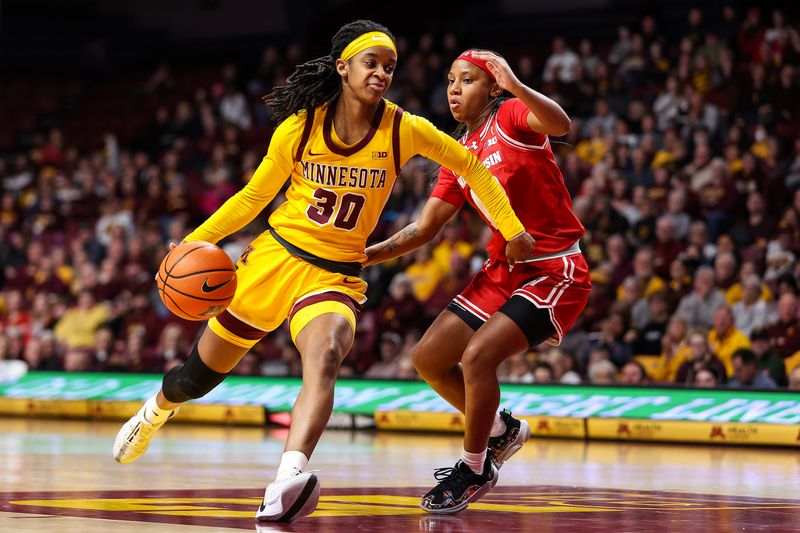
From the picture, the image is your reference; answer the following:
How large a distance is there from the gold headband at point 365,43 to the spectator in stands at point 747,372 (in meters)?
7.11

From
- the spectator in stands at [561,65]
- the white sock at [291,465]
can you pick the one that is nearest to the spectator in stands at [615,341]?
the spectator in stands at [561,65]

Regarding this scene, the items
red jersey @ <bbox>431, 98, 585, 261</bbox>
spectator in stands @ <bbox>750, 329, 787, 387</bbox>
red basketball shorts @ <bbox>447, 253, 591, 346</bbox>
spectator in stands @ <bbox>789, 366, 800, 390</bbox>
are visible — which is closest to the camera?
red basketball shorts @ <bbox>447, 253, 591, 346</bbox>

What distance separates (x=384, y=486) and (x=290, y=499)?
231 cm

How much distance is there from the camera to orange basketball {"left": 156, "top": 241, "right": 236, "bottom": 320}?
5922mm

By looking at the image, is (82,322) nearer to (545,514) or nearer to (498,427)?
(498,427)

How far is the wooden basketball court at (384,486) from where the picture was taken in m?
5.43

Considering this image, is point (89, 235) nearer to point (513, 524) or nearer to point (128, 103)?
point (128, 103)

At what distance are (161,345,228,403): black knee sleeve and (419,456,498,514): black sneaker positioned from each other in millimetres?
1292

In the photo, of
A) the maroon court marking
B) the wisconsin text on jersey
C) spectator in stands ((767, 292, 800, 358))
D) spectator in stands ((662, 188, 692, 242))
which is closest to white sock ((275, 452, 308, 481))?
the maroon court marking

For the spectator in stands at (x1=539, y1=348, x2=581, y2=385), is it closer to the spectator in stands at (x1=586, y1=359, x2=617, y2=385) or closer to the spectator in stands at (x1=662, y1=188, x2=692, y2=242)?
the spectator in stands at (x1=586, y1=359, x2=617, y2=385)

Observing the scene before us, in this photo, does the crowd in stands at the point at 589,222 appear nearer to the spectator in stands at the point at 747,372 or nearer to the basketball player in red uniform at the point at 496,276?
the spectator in stands at the point at 747,372

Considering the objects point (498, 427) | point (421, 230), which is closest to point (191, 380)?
point (421, 230)

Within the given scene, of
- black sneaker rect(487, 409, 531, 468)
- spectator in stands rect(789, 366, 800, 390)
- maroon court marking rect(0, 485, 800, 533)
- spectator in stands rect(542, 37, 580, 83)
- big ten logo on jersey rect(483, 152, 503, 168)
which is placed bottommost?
maroon court marking rect(0, 485, 800, 533)

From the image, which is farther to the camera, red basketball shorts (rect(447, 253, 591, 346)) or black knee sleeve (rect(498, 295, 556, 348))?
red basketball shorts (rect(447, 253, 591, 346))
